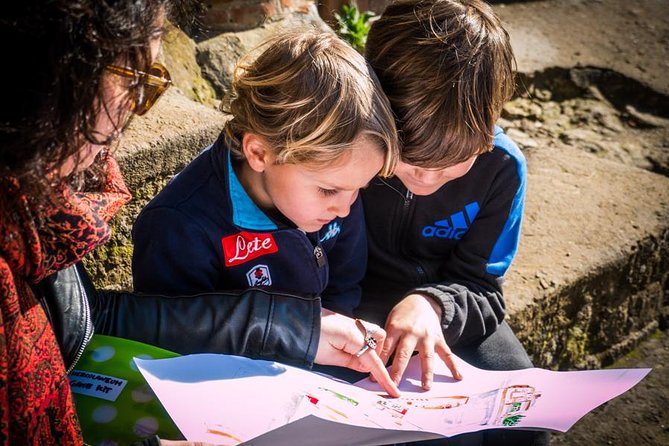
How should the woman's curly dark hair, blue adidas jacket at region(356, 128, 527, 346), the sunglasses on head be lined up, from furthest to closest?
1. blue adidas jacket at region(356, 128, 527, 346)
2. the sunglasses on head
3. the woman's curly dark hair

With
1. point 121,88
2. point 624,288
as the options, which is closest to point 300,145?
point 121,88

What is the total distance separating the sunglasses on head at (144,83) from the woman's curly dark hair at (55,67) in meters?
0.01

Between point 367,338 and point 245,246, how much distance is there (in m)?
0.33

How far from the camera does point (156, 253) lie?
60.1 inches

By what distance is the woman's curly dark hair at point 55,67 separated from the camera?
3.02ft

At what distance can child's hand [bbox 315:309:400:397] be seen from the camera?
5.01 feet

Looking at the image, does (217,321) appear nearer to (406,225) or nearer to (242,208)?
(242,208)

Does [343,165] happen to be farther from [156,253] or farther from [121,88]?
[121,88]

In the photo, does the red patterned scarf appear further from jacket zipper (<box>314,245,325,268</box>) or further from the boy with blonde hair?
jacket zipper (<box>314,245,325,268</box>)

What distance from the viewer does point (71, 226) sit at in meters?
1.19

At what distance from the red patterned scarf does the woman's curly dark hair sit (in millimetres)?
81

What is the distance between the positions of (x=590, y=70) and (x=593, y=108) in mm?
260

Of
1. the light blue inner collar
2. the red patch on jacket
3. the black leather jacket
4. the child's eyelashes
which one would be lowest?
the black leather jacket

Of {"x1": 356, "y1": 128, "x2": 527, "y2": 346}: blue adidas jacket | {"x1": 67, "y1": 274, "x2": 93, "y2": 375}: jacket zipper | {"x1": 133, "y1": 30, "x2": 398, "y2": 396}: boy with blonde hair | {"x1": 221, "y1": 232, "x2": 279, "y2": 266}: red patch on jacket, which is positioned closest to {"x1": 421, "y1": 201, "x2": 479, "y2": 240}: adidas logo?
{"x1": 356, "y1": 128, "x2": 527, "y2": 346}: blue adidas jacket
